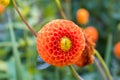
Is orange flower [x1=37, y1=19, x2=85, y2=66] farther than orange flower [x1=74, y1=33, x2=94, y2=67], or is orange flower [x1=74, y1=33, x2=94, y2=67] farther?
orange flower [x1=74, y1=33, x2=94, y2=67]

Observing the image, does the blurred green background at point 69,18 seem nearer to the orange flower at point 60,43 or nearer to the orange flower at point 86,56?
the orange flower at point 86,56

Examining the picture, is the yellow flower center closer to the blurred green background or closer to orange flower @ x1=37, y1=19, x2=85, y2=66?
orange flower @ x1=37, y1=19, x2=85, y2=66

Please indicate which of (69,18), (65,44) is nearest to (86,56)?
(65,44)

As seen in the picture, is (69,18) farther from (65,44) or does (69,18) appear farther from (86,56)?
(65,44)

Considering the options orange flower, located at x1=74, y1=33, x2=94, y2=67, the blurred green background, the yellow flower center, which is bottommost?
the yellow flower center

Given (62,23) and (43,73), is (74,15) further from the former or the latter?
(62,23)

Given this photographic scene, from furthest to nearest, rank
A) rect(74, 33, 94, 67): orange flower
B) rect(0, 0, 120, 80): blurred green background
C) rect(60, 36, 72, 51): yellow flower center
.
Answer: rect(0, 0, 120, 80): blurred green background
rect(74, 33, 94, 67): orange flower
rect(60, 36, 72, 51): yellow flower center

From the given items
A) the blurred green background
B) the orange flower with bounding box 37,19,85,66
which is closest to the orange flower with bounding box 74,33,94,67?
the orange flower with bounding box 37,19,85,66

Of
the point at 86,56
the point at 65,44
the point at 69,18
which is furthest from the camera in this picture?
the point at 69,18

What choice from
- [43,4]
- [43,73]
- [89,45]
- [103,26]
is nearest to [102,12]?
[103,26]
